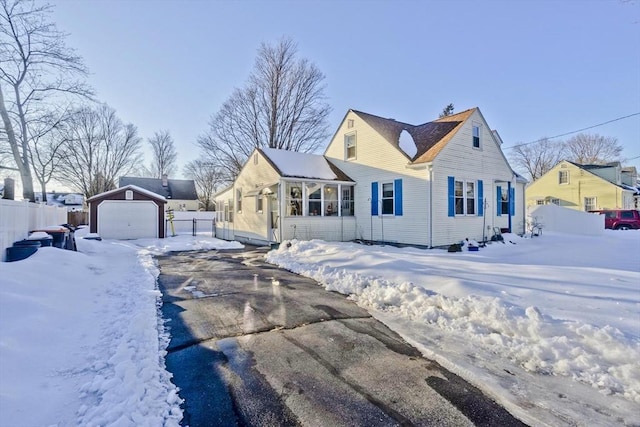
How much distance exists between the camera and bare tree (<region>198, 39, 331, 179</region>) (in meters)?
29.1

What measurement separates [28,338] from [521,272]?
8.75 metres

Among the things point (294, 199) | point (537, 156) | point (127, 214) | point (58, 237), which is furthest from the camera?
point (537, 156)

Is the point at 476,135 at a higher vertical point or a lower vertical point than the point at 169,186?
lower

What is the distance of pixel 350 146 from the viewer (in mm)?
16562

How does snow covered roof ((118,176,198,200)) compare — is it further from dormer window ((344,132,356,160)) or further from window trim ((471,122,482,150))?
window trim ((471,122,482,150))

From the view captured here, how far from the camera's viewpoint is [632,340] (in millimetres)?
3523

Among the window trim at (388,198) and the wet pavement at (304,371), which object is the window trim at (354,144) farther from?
the wet pavement at (304,371)

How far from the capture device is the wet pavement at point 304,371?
2.55 m

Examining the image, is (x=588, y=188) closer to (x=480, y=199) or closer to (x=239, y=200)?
(x=480, y=199)

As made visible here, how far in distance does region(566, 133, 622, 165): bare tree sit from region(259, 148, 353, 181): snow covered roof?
4593 cm

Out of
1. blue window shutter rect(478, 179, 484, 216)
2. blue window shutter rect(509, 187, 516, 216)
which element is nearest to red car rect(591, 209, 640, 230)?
blue window shutter rect(509, 187, 516, 216)

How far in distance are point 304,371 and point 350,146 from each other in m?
14.4

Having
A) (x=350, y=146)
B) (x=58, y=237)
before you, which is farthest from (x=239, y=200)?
(x=58, y=237)

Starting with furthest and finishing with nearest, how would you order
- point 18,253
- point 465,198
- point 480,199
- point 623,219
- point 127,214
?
point 623,219 < point 127,214 < point 480,199 < point 465,198 < point 18,253
